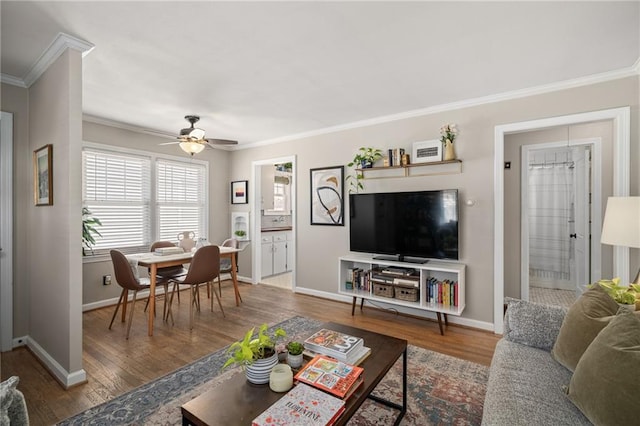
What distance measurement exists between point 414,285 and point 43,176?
3565 millimetres

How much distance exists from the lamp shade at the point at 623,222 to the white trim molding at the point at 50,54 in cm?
395

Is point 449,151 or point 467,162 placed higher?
point 449,151

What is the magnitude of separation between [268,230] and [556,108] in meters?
4.51

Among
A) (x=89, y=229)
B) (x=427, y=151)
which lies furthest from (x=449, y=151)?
(x=89, y=229)

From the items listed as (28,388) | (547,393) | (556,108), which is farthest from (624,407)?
(28,388)

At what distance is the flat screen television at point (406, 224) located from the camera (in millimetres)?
3230

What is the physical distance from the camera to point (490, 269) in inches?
125

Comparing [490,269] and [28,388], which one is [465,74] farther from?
[28,388]

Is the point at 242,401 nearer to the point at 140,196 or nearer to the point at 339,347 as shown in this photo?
the point at 339,347

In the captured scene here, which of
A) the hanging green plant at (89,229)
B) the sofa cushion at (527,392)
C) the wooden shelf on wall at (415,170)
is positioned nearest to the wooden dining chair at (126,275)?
the hanging green plant at (89,229)

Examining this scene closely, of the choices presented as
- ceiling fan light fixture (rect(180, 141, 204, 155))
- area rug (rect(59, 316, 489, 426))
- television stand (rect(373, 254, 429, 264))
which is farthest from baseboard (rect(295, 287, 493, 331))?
ceiling fan light fixture (rect(180, 141, 204, 155))

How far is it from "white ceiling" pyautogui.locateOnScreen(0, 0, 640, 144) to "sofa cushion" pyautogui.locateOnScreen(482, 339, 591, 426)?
201 cm

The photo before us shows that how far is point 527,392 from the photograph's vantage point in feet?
4.46

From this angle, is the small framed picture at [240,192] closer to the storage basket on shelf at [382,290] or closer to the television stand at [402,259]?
the television stand at [402,259]
